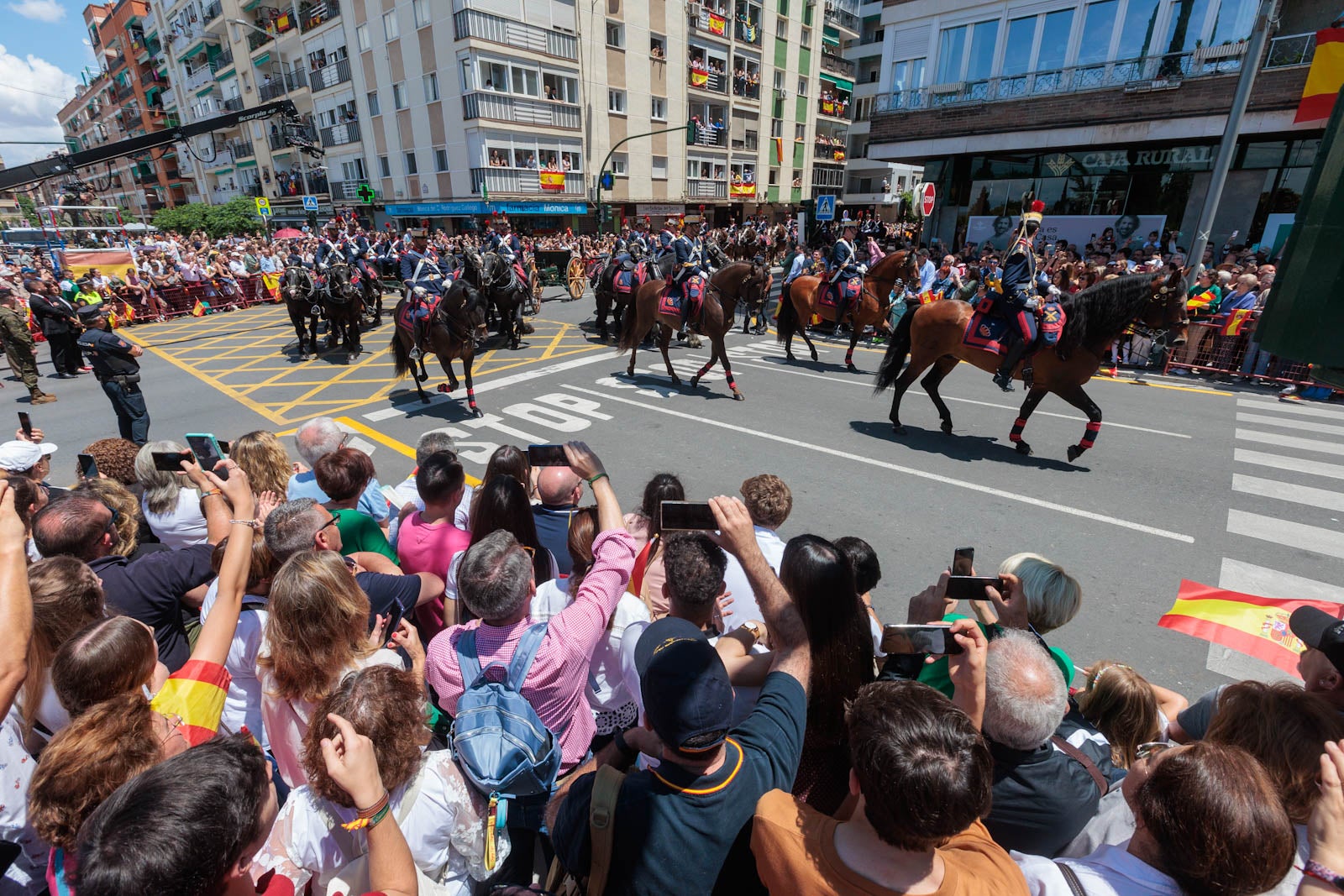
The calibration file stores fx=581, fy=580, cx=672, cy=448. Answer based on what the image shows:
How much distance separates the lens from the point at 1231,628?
2.65 metres

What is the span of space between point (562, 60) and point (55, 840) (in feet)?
114

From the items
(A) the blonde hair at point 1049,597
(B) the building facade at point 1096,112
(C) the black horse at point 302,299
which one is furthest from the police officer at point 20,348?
(B) the building facade at point 1096,112

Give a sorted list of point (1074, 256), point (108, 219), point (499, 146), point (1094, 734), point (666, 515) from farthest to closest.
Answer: point (108, 219)
point (499, 146)
point (1074, 256)
point (1094, 734)
point (666, 515)

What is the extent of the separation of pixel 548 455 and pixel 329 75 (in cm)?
4242

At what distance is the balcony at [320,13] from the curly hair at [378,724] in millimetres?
42716

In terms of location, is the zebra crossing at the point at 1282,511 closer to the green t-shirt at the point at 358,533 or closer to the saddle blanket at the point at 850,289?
the green t-shirt at the point at 358,533

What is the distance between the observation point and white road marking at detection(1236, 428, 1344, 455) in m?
7.39

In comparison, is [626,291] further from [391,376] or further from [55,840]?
[55,840]

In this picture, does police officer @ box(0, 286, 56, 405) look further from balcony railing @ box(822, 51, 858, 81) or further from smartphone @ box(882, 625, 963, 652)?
balcony railing @ box(822, 51, 858, 81)

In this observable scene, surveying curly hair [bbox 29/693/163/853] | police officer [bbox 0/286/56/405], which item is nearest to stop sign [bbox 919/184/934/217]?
curly hair [bbox 29/693/163/853]

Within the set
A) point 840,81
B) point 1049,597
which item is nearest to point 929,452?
point 1049,597

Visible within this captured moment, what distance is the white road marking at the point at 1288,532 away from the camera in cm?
528

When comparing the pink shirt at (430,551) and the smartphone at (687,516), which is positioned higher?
the smartphone at (687,516)

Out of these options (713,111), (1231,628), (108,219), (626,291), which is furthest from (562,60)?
(108,219)
